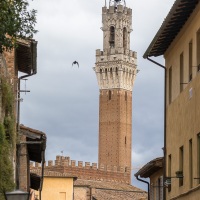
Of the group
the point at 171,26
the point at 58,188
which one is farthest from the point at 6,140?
the point at 58,188

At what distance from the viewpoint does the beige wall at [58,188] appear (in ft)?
168

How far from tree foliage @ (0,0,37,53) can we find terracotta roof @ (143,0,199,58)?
502cm

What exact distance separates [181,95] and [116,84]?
10951 cm

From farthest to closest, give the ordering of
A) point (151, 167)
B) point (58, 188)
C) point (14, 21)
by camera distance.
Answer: point (58, 188) < point (151, 167) < point (14, 21)

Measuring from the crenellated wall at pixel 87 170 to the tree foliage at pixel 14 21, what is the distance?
293 feet

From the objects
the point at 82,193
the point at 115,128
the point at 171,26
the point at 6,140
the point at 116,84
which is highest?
the point at 116,84

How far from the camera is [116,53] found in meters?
132

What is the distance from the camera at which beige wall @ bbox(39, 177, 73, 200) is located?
2022 inches

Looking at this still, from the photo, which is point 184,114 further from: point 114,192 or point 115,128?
point 115,128

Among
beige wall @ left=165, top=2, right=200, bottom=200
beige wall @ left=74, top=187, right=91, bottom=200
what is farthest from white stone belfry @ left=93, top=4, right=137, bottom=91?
beige wall @ left=165, top=2, right=200, bottom=200

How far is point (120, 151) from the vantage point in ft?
410

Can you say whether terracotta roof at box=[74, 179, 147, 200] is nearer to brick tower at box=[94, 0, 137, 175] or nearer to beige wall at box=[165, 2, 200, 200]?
brick tower at box=[94, 0, 137, 175]

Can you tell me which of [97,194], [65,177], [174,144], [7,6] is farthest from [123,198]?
[7,6]

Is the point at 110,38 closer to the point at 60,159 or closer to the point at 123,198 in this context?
the point at 60,159
